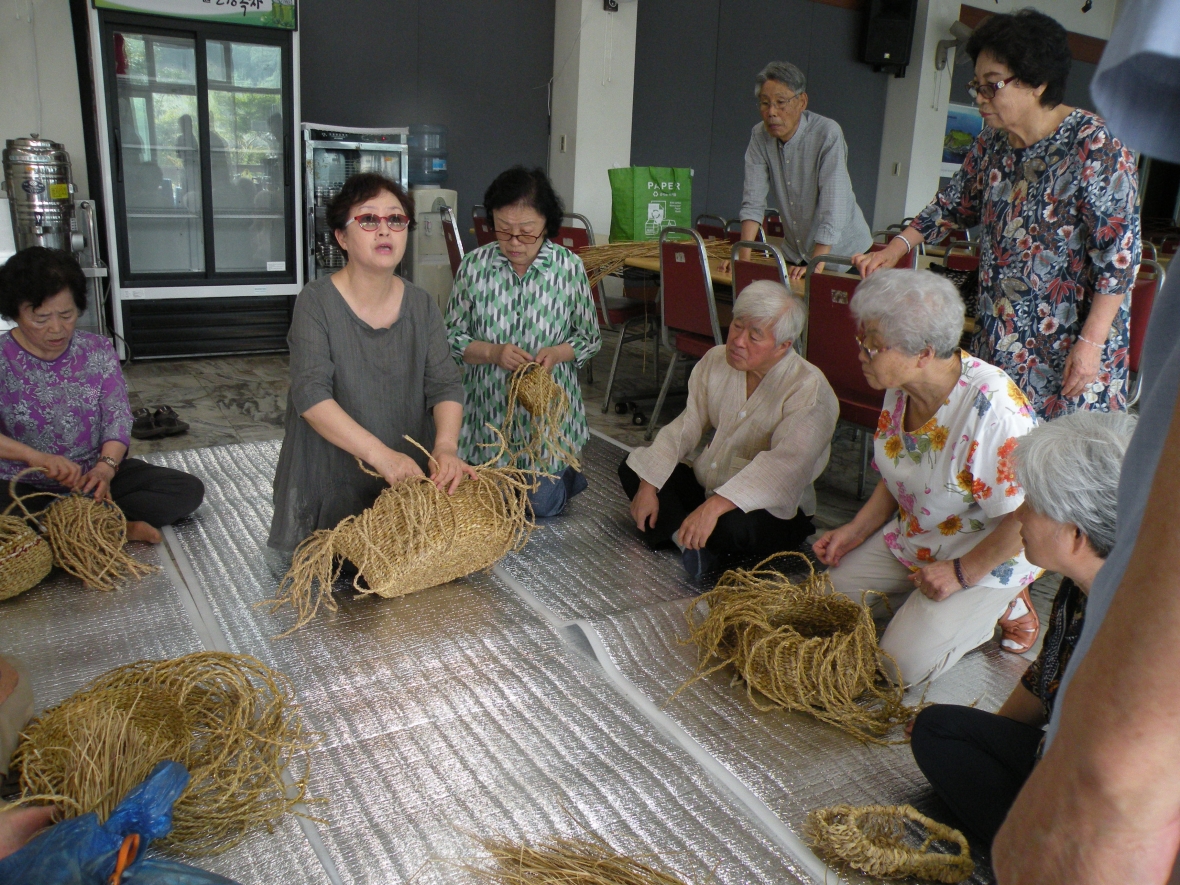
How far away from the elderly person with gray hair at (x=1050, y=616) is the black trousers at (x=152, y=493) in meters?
2.17

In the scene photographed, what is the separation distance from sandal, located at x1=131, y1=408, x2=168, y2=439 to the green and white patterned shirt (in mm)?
1569

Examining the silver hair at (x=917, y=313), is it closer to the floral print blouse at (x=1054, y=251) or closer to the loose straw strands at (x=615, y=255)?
the floral print blouse at (x=1054, y=251)

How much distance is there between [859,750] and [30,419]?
7.66 feet

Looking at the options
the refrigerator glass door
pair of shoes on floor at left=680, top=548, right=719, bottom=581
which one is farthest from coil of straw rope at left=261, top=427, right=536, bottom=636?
the refrigerator glass door

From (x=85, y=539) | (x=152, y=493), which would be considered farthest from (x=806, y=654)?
(x=152, y=493)

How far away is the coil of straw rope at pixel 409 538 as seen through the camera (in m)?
2.23

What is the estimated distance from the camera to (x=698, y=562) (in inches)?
105

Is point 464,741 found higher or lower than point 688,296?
lower

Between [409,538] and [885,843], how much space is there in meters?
1.23

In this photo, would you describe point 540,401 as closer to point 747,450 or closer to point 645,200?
point 747,450

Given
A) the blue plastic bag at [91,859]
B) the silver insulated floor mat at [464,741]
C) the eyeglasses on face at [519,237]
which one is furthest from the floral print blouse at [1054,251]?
the blue plastic bag at [91,859]

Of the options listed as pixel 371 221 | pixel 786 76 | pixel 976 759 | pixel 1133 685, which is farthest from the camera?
pixel 786 76

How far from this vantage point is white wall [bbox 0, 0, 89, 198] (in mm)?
5301

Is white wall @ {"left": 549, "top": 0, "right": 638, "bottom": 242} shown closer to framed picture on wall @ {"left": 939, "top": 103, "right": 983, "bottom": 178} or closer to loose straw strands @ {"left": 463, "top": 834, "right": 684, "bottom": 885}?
framed picture on wall @ {"left": 939, "top": 103, "right": 983, "bottom": 178}
